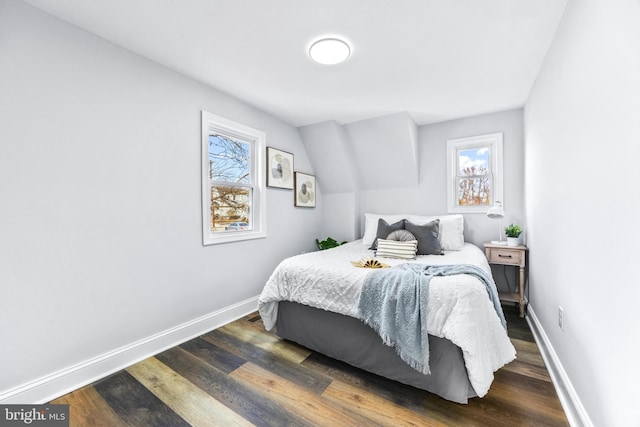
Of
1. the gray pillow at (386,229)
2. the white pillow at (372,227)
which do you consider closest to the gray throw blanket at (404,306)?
the gray pillow at (386,229)

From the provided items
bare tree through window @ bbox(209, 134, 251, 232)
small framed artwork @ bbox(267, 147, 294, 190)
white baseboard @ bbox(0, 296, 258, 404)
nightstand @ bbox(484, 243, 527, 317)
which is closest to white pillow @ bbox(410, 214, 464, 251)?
nightstand @ bbox(484, 243, 527, 317)

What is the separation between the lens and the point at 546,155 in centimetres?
202

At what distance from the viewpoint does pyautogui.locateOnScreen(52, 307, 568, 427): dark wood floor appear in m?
1.47

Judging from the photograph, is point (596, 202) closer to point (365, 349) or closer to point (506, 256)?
point (365, 349)

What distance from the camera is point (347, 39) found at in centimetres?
189

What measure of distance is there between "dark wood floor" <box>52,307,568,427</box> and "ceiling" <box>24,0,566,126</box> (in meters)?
2.36

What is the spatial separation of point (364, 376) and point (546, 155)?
2.12 m

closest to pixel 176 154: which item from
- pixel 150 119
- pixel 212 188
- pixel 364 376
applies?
pixel 150 119

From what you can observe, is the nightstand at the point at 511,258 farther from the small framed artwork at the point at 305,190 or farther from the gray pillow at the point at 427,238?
the small framed artwork at the point at 305,190

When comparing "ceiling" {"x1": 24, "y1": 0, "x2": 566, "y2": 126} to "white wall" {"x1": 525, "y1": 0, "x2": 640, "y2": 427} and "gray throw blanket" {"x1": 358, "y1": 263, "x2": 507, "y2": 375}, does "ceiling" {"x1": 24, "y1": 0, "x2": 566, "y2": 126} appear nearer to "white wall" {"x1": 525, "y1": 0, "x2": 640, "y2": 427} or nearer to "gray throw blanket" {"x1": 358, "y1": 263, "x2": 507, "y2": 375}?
"white wall" {"x1": 525, "y1": 0, "x2": 640, "y2": 427}

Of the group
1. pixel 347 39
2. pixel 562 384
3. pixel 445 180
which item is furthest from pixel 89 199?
pixel 445 180

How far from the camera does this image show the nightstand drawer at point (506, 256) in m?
2.80

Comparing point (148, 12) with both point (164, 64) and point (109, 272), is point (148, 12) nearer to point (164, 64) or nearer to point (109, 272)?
point (164, 64)
